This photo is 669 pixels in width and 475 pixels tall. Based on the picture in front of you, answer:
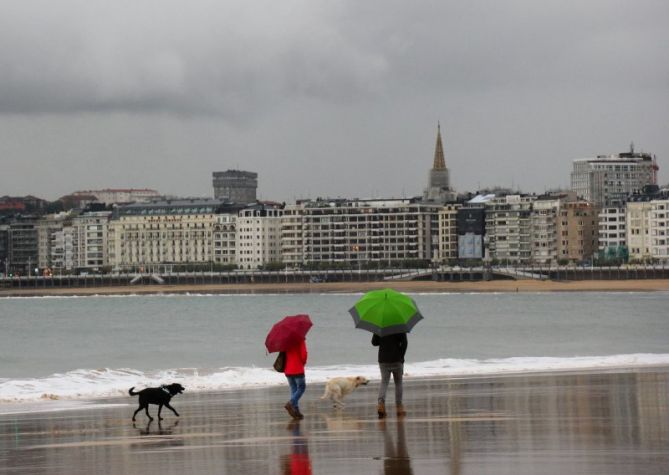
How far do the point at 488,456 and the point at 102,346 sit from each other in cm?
4515

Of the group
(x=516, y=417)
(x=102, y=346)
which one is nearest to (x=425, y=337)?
(x=102, y=346)

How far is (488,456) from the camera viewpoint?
554 inches

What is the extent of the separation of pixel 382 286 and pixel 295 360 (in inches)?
6135

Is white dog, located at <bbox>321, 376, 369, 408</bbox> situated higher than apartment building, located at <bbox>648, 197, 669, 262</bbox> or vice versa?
apartment building, located at <bbox>648, 197, 669, 262</bbox>

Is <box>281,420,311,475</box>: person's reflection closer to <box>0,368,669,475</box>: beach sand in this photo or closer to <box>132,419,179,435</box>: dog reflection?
<box>0,368,669,475</box>: beach sand

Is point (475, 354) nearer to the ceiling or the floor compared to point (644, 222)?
nearer to the floor

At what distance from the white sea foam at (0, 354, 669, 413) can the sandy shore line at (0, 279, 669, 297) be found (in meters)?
122

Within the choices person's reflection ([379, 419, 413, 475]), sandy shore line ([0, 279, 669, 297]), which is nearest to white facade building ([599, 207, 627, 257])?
sandy shore line ([0, 279, 669, 297])

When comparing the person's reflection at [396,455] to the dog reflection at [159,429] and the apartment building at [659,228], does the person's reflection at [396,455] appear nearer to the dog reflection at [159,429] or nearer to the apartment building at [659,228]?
the dog reflection at [159,429]

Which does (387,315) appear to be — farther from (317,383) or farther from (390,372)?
(317,383)

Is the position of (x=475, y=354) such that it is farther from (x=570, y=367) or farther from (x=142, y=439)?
(x=142, y=439)

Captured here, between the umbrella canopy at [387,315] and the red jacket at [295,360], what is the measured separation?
870mm

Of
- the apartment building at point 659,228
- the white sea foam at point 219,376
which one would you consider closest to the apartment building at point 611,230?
the apartment building at point 659,228

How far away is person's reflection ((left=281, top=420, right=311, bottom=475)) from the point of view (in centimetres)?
1364
